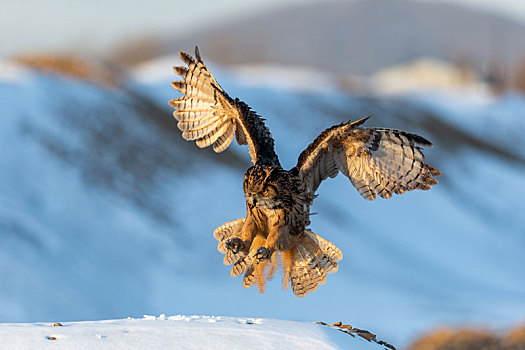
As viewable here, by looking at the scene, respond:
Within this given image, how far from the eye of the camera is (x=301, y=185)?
6699 mm

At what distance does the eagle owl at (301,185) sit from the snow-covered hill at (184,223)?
8.84m

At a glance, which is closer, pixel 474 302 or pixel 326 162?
pixel 326 162

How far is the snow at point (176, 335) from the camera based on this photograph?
6.09 m

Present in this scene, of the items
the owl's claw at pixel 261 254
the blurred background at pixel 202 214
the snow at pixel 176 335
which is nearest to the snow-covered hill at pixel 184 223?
the blurred background at pixel 202 214

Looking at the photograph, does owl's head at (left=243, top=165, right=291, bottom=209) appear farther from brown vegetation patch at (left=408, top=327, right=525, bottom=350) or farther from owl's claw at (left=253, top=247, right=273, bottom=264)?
brown vegetation patch at (left=408, top=327, right=525, bottom=350)

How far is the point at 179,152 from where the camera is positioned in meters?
24.5

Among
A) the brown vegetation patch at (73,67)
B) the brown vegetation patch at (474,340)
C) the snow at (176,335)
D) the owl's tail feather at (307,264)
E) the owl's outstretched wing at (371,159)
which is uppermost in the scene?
the brown vegetation patch at (73,67)

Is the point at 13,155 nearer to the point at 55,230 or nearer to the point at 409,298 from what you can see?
the point at 55,230

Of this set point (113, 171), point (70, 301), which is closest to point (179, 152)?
point (113, 171)

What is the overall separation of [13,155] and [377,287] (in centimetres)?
936

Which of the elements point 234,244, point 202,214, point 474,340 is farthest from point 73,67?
point 234,244

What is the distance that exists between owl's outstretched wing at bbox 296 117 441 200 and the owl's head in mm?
301

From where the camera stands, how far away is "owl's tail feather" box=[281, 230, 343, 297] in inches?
275

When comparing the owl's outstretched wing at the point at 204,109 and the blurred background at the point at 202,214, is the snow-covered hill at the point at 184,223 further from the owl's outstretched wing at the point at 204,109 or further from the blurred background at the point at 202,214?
the owl's outstretched wing at the point at 204,109
